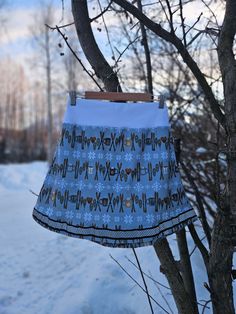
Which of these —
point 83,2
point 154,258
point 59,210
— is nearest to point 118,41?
point 83,2

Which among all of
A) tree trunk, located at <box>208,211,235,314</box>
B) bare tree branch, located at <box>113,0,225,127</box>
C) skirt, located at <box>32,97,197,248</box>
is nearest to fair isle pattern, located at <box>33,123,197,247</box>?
skirt, located at <box>32,97,197,248</box>

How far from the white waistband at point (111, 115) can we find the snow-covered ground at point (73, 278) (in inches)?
60.9

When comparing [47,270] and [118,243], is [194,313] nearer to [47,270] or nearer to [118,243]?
[118,243]

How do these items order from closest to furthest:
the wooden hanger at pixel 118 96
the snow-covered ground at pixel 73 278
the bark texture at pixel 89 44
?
the wooden hanger at pixel 118 96, the bark texture at pixel 89 44, the snow-covered ground at pixel 73 278

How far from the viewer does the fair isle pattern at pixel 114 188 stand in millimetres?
1851

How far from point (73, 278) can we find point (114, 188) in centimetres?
266

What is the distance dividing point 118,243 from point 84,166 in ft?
1.14

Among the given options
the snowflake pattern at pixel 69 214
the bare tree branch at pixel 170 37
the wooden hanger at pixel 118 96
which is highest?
the bare tree branch at pixel 170 37

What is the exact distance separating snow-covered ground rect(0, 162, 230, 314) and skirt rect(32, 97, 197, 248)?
139 centimetres

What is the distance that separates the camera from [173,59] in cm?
585

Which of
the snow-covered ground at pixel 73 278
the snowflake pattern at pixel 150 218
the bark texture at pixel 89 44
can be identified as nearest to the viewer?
the snowflake pattern at pixel 150 218

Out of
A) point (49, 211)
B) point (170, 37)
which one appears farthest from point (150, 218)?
point (170, 37)

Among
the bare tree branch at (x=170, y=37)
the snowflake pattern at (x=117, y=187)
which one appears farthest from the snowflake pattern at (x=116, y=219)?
the bare tree branch at (x=170, y=37)

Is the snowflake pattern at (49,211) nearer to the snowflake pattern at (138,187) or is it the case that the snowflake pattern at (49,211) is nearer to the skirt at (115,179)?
the skirt at (115,179)
